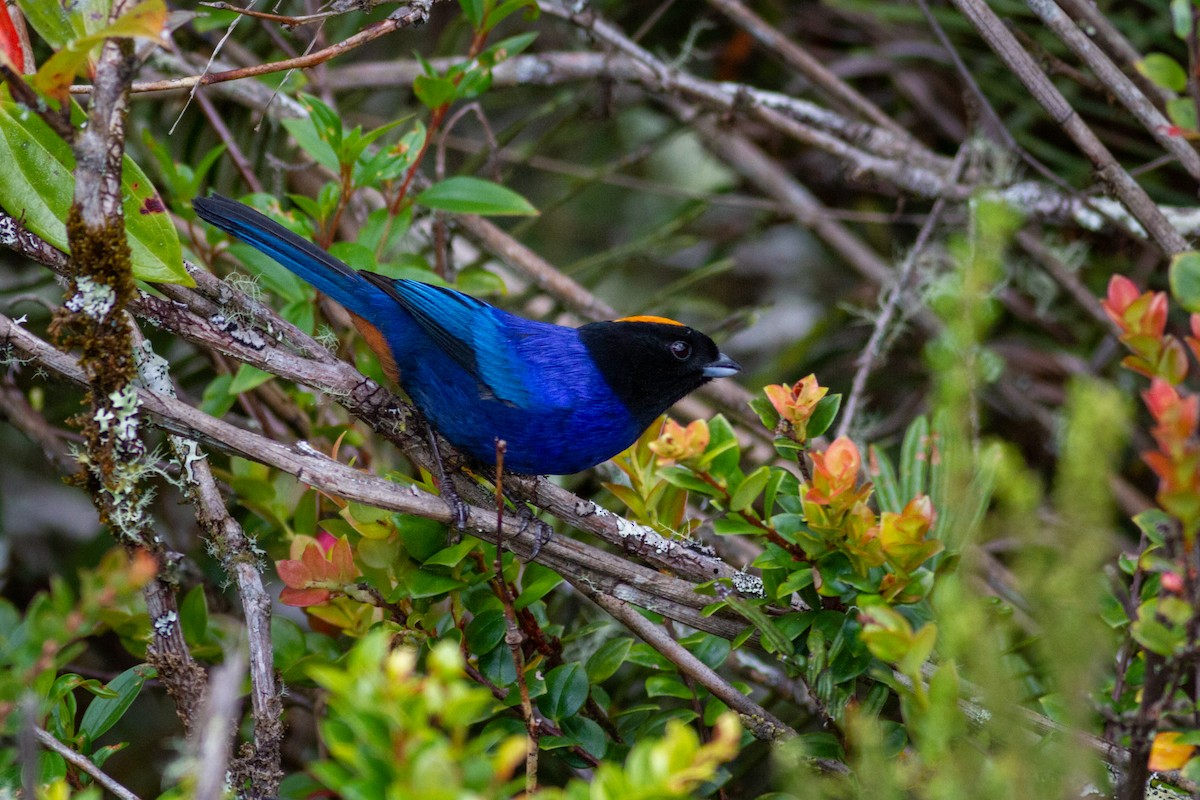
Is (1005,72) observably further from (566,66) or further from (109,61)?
(109,61)

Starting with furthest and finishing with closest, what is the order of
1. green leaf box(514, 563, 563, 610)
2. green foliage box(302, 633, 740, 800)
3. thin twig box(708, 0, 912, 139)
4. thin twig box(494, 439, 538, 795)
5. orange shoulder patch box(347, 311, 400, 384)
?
thin twig box(708, 0, 912, 139), orange shoulder patch box(347, 311, 400, 384), green leaf box(514, 563, 563, 610), thin twig box(494, 439, 538, 795), green foliage box(302, 633, 740, 800)

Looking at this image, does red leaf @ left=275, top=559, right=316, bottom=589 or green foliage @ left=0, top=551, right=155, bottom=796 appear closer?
green foliage @ left=0, top=551, right=155, bottom=796

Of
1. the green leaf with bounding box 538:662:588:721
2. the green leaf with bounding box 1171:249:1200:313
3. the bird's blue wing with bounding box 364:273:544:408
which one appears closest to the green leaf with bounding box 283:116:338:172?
the bird's blue wing with bounding box 364:273:544:408

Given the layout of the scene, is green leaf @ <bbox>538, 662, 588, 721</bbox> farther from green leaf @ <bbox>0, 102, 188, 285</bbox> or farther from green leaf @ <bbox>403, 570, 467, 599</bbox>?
green leaf @ <bbox>0, 102, 188, 285</bbox>

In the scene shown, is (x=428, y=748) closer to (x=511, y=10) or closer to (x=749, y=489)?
(x=749, y=489)

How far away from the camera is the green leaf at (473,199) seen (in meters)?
3.19

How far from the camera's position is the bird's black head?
345 cm

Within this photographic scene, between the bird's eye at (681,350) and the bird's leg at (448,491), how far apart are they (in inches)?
32.7

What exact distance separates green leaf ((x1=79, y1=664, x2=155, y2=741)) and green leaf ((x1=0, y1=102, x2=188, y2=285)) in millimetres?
834

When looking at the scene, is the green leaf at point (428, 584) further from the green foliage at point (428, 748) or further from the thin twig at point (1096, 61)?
the thin twig at point (1096, 61)

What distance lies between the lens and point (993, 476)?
261 centimetres

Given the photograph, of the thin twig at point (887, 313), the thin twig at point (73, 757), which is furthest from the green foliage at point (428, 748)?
the thin twig at point (887, 313)

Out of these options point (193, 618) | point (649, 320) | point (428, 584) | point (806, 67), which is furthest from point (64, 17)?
point (806, 67)

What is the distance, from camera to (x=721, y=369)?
3.57m
